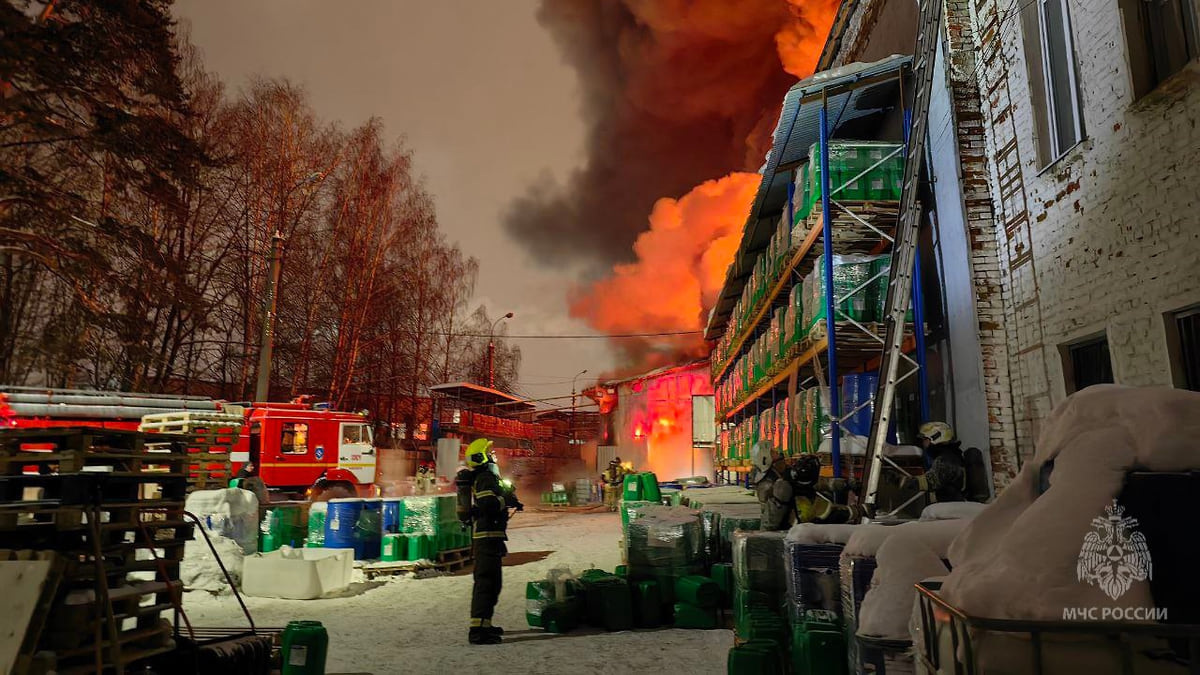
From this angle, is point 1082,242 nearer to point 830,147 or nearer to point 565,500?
point 830,147

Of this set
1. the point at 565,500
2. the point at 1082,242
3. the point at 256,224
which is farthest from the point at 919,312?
the point at 256,224

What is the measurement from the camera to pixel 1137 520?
66.6 inches

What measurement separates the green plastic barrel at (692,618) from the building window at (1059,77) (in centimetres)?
554

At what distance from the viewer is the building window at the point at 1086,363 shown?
591cm

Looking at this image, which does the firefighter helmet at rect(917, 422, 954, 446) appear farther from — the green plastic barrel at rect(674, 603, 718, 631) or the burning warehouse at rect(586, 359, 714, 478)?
the burning warehouse at rect(586, 359, 714, 478)

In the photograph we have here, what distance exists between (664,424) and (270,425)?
20937 millimetres

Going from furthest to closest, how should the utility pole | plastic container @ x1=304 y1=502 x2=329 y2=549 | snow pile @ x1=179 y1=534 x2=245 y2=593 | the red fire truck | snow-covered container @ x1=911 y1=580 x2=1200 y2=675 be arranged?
the utility pole
the red fire truck
plastic container @ x1=304 y1=502 x2=329 y2=549
snow pile @ x1=179 y1=534 x2=245 y2=593
snow-covered container @ x1=911 y1=580 x2=1200 y2=675

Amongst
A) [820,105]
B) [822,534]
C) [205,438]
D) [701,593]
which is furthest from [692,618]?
[205,438]

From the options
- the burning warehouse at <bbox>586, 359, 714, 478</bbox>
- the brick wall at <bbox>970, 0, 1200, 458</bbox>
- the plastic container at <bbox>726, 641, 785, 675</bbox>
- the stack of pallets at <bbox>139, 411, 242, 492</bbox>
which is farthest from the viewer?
the burning warehouse at <bbox>586, 359, 714, 478</bbox>

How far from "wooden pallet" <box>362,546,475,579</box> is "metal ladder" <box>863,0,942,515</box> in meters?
5.60

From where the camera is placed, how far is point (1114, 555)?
66.3 inches

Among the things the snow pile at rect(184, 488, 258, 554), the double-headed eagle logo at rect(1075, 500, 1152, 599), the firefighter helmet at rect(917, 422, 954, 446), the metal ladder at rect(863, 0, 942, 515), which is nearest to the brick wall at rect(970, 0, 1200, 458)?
the metal ladder at rect(863, 0, 942, 515)

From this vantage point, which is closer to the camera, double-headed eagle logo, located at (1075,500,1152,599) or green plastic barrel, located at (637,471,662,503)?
double-headed eagle logo, located at (1075,500,1152,599)

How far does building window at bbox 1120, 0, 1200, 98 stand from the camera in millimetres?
5023
